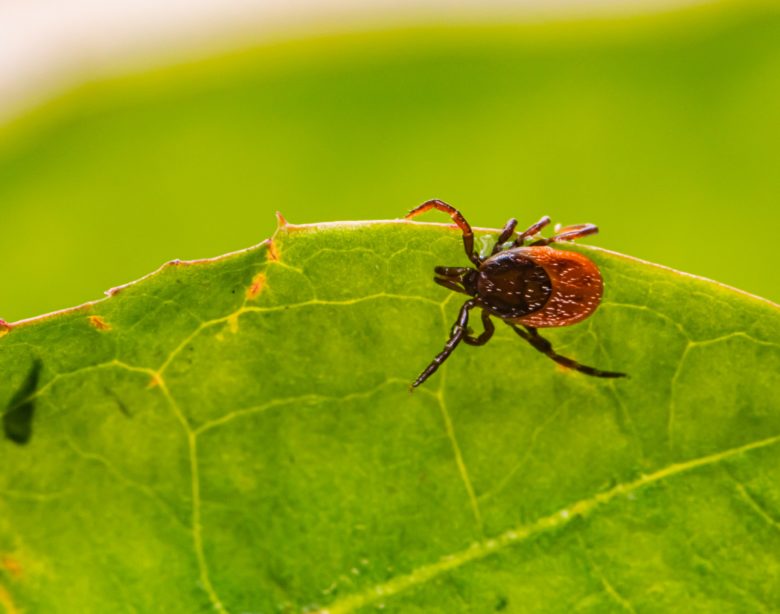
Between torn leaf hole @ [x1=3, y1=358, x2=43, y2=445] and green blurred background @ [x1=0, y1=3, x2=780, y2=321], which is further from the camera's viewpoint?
green blurred background @ [x1=0, y1=3, x2=780, y2=321]

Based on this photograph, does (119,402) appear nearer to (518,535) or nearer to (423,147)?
(518,535)

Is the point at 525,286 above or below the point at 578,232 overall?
below

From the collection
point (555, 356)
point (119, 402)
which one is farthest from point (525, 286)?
point (119, 402)

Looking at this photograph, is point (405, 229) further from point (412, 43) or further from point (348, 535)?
point (412, 43)

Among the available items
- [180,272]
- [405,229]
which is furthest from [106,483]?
[405,229]

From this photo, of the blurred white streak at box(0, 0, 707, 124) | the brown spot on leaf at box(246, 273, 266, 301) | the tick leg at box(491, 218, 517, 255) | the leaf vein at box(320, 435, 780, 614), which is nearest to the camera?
the leaf vein at box(320, 435, 780, 614)

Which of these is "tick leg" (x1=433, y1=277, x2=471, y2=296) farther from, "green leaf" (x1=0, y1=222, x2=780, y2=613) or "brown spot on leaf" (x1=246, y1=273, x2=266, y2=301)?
"brown spot on leaf" (x1=246, y1=273, x2=266, y2=301)

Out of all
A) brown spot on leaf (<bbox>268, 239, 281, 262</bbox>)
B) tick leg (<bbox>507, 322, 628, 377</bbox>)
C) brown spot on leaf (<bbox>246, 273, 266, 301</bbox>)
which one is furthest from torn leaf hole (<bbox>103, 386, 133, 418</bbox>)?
tick leg (<bbox>507, 322, 628, 377</bbox>)
